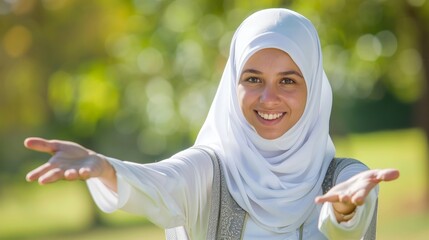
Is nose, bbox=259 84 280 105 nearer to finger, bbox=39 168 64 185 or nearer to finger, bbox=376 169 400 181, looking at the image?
finger, bbox=376 169 400 181

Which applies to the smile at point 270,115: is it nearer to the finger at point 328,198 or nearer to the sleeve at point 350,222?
the sleeve at point 350,222

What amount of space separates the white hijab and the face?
26 millimetres

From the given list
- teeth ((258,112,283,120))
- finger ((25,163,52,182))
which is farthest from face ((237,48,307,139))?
finger ((25,163,52,182))

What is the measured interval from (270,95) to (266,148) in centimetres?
20

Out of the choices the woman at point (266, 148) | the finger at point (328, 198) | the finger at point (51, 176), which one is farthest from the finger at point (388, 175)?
the finger at point (51, 176)

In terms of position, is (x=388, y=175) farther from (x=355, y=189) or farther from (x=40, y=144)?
(x=40, y=144)

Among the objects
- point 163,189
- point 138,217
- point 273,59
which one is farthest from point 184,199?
point 138,217

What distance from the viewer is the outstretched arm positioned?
10.3 feet

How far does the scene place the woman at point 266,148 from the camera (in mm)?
3787

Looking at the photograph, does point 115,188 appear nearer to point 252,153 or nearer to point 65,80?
point 252,153

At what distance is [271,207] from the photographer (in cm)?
386

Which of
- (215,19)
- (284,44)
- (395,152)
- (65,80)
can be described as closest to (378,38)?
(215,19)

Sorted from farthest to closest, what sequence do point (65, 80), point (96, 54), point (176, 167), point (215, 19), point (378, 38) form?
1. point (65, 80)
2. point (96, 54)
3. point (378, 38)
4. point (215, 19)
5. point (176, 167)

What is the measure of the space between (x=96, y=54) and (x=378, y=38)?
5202mm
